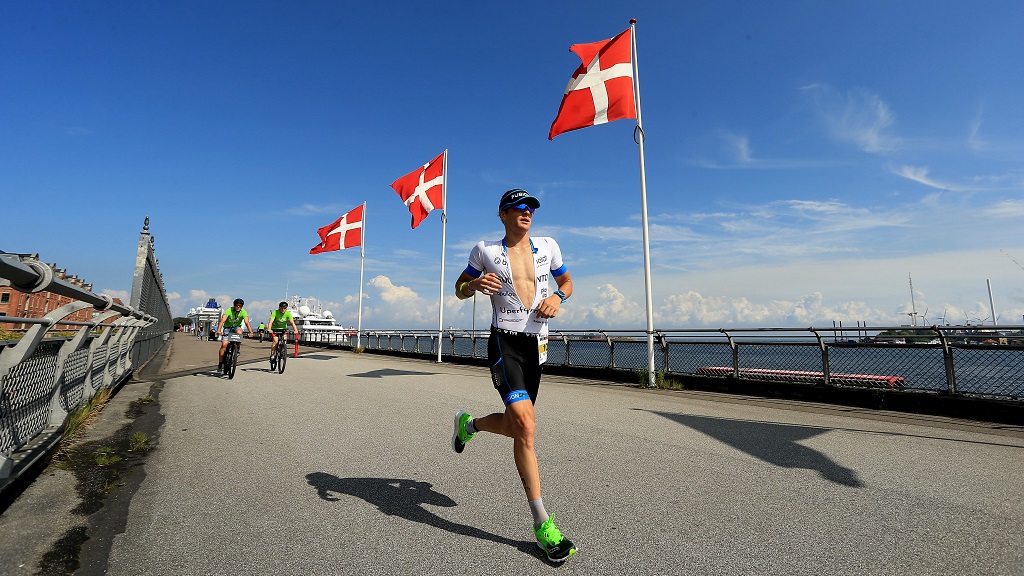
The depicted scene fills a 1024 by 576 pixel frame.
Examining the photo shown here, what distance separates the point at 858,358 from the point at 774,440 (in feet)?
14.3

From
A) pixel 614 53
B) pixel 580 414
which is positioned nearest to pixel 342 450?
pixel 580 414

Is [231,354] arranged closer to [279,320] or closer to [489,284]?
[279,320]

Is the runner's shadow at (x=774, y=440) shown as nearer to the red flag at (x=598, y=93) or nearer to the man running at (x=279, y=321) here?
the red flag at (x=598, y=93)

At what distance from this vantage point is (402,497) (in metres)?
3.78

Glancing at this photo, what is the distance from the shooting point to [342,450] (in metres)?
5.27

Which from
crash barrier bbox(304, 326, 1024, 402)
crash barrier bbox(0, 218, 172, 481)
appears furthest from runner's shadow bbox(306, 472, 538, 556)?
crash barrier bbox(304, 326, 1024, 402)

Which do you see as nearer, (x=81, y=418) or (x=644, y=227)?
(x=81, y=418)

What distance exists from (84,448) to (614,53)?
1245 cm

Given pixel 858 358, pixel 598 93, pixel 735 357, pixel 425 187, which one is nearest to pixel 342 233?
pixel 425 187

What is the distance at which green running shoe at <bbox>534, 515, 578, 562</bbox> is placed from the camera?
271 centimetres

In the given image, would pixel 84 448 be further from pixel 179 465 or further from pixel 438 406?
pixel 438 406

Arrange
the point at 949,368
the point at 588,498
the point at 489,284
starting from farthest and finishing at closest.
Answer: the point at 949,368 < the point at 588,498 < the point at 489,284

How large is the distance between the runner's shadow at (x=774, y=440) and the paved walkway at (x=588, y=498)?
1.3 inches

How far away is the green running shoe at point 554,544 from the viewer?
2705 mm
